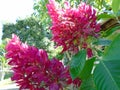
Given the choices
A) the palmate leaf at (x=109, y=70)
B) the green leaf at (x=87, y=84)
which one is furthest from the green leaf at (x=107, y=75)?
the green leaf at (x=87, y=84)

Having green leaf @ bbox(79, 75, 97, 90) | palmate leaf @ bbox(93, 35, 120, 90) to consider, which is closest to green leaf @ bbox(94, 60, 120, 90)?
palmate leaf @ bbox(93, 35, 120, 90)

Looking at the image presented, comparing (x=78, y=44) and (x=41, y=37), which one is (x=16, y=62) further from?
(x=41, y=37)

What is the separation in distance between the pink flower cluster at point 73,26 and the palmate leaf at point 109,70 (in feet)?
0.53

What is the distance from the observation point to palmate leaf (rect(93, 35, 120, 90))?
1072mm

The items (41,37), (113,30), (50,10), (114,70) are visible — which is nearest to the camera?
(114,70)

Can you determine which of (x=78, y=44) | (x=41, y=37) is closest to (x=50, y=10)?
(x=78, y=44)

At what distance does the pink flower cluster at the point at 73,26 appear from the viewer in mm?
1262

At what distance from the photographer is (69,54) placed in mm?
1397

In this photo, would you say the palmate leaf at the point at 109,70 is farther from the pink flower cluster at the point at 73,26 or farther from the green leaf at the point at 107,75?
the pink flower cluster at the point at 73,26

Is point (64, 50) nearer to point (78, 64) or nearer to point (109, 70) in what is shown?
point (78, 64)

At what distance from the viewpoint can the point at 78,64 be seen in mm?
1189

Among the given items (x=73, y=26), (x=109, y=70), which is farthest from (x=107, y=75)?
(x=73, y=26)

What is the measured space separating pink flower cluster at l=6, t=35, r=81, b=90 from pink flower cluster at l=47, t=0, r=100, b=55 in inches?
3.8

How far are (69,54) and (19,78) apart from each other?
0.24 meters
